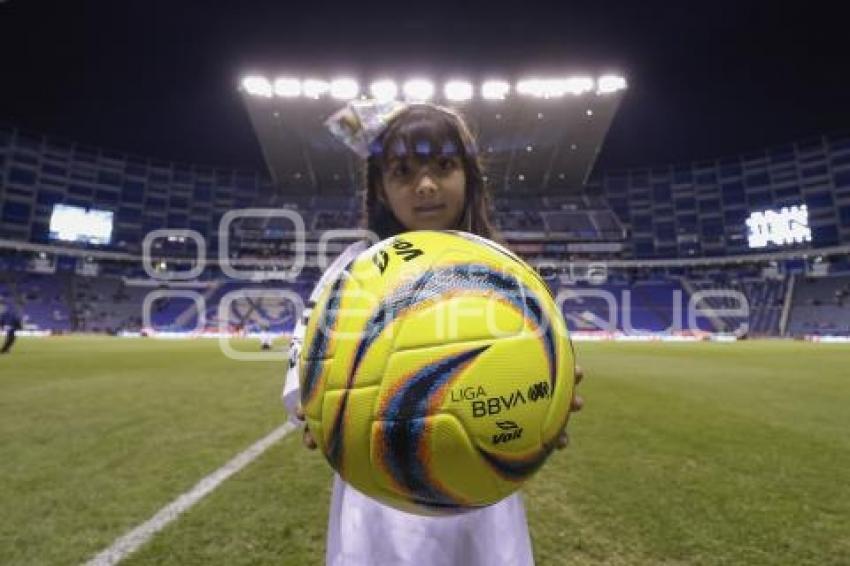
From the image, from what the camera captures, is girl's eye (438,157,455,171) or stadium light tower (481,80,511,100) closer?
girl's eye (438,157,455,171)

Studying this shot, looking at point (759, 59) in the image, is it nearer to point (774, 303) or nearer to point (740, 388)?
point (774, 303)

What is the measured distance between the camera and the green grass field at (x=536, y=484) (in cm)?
233

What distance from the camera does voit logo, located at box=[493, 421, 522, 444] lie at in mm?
1032

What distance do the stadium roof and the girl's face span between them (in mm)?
27238

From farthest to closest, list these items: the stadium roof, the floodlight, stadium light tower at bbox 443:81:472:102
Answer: stadium light tower at bbox 443:81:472:102, the stadium roof, the floodlight

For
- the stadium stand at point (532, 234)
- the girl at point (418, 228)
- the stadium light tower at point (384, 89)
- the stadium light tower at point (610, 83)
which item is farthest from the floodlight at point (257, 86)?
the girl at point (418, 228)

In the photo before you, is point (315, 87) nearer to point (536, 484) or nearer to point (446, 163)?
point (536, 484)

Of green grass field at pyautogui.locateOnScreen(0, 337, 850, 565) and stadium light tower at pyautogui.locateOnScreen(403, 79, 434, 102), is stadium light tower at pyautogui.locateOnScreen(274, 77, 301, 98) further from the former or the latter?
green grass field at pyautogui.locateOnScreen(0, 337, 850, 565)

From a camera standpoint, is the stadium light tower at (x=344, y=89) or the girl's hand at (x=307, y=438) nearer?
the girl's hand at (x=307, y=438)

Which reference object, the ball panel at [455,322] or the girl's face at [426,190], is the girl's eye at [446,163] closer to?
the girl's face at [426,190]

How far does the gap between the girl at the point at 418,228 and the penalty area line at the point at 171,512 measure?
143 centimetres

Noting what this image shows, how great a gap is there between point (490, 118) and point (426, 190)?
132 feet

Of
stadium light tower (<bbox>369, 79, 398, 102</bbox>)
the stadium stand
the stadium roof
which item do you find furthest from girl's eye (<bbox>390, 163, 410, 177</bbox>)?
the stadium stand

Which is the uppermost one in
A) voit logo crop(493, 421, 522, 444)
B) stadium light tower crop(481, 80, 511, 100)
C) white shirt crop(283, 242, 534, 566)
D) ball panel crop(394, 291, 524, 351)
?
stadium light tower crop(481, 80, 511, 100)
